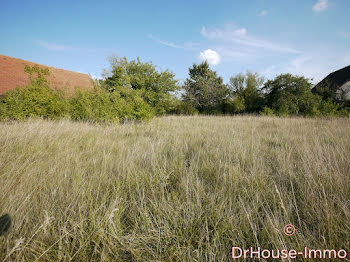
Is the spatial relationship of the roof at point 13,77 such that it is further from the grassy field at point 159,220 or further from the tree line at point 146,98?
Result: the grassy field at point 159,220

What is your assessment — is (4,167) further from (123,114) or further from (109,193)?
(123,114)

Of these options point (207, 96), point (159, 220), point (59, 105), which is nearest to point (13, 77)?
point (59, 105)

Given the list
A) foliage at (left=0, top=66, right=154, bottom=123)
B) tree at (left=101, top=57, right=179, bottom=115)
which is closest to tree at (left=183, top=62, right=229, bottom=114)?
tree at (left=101, top=57, right=179, bottom=115)

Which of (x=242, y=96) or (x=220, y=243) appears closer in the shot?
(x=220, y=243)

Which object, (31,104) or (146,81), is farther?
(146,81)

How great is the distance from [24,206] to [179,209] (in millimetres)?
1575

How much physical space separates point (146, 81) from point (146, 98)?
4.70 feet

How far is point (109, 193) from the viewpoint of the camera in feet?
5.49

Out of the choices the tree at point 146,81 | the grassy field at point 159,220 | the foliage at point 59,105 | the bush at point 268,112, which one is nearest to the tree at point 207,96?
the bush at point 268,112

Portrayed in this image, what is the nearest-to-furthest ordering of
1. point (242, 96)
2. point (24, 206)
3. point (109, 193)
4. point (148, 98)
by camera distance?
point (24, 206) → point (109, 193) → point (148, 98) → point (242, 96)

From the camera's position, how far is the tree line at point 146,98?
246 inches

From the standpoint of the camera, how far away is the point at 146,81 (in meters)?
10.7

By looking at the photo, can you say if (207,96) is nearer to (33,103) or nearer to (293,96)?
(293,96)

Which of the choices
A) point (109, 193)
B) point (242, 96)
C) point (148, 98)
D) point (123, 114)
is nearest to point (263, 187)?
point (109, 193)
